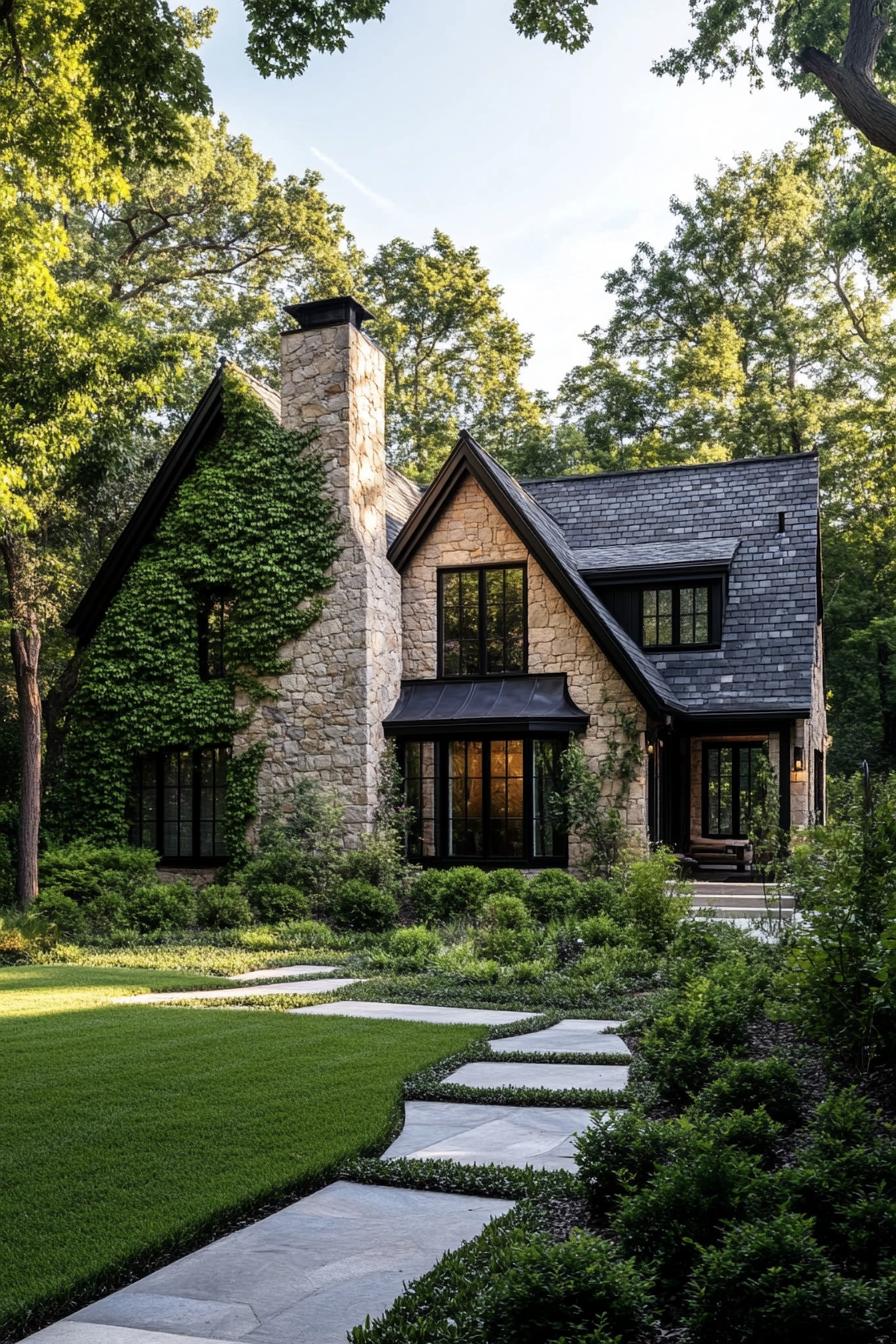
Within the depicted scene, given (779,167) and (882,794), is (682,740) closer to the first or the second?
(882,794)

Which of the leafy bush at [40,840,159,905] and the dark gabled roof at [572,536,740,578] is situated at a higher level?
the dark gabled roof at [572,536,740,578]

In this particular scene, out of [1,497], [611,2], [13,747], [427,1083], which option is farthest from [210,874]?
[611,2]

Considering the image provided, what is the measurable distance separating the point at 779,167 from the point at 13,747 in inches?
1045

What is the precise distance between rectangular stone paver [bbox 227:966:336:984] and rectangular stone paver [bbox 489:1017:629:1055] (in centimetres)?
346

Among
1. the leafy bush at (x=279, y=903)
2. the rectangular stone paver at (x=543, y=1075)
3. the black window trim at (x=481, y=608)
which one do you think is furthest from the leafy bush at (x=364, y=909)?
the rectangular stone paver at (x=543, y=1075)

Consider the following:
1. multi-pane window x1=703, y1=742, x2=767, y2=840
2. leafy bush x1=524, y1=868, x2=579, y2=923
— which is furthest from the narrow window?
multi-pane window x1=703, y1=742, x2=767, y2=840

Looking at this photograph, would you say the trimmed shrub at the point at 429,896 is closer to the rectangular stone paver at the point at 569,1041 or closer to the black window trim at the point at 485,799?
the black window trim at the point at 485,799

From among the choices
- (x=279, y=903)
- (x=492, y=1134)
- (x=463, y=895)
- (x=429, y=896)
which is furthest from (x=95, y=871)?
(x=492, y=1134)

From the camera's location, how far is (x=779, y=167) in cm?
3177

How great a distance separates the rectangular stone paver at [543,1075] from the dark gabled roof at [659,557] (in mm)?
12556

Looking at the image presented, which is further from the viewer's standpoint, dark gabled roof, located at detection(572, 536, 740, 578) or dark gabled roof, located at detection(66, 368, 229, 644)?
dark gabled roof, located at detection(572, 536, 740, 578)

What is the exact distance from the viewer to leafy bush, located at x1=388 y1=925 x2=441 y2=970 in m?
11.4

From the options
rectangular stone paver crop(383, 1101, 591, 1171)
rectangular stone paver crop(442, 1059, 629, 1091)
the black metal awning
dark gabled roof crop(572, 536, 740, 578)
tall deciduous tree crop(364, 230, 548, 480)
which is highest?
tall deciduous tree crop(364, 230, 548, 480)

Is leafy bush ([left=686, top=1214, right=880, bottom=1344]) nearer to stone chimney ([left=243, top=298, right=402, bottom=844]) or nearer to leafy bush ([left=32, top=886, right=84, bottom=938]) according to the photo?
leafy bush ([left=32, top=886, right=84, bottom=938])
